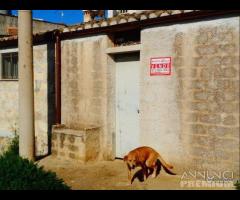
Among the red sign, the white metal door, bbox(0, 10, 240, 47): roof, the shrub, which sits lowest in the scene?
the shrub

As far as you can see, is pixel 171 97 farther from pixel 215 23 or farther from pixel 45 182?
pixel 45 182

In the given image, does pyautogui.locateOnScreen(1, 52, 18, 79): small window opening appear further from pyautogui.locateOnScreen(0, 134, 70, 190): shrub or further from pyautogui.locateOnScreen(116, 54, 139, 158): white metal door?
pyautogui.locateOnScreen(0, 134, 70, 190): shrub

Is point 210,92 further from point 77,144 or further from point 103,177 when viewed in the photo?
point 77,144

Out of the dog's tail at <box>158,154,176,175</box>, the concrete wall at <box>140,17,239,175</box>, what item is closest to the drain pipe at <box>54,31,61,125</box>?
the concrete wall at <box>140,17,239,175</box>

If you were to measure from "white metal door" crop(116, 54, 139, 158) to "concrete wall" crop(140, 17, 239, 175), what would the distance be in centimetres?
47

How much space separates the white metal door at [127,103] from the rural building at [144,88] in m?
0.02

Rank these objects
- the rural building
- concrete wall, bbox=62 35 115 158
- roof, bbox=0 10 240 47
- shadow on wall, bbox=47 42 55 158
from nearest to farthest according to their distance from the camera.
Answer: the rural building
roof, bbox=0 10 240 47
concrete wall, bbox=62 35 115 158
shadow on wall, bbox=47 42 55 158

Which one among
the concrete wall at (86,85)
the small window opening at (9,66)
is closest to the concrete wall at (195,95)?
the concrete wall at (86,85)

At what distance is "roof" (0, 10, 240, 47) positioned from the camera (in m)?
6.99

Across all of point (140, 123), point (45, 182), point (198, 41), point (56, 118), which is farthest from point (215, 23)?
point (56, 118)

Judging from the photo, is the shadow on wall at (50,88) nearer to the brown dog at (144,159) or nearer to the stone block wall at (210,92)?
the brown dog at (144,159)

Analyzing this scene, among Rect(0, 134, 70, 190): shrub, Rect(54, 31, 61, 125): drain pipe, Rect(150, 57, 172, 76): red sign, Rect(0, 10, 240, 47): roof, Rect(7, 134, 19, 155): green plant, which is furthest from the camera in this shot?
Rect(7, 134, 19, 155): green plant

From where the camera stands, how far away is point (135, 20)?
312 inches
